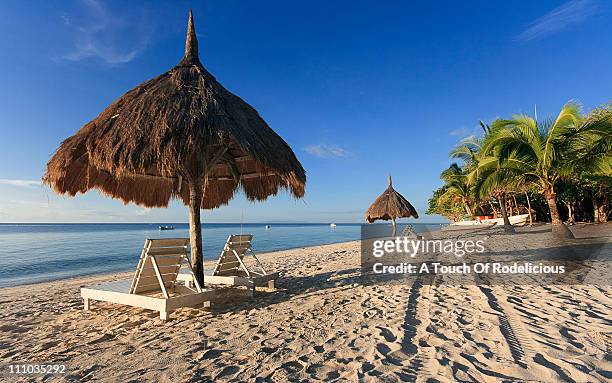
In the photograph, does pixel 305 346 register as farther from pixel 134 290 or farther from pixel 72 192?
pixel 72 192

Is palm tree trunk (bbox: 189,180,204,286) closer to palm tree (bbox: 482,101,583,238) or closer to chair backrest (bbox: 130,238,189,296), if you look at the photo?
chair backrest (bbox: 130,238,189,296)

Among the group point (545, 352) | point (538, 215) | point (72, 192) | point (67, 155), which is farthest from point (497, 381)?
point (538, 215)

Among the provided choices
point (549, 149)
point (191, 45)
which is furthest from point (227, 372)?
point (549, 149)

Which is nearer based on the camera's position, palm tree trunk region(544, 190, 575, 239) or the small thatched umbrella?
palm tree trunk region(544, 190, 575, 239)

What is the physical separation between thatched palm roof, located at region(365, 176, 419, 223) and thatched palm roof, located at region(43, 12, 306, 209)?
733cm

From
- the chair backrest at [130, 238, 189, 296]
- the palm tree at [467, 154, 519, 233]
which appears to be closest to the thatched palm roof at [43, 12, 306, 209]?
the chair backrest at [130, 238, 189, 296]

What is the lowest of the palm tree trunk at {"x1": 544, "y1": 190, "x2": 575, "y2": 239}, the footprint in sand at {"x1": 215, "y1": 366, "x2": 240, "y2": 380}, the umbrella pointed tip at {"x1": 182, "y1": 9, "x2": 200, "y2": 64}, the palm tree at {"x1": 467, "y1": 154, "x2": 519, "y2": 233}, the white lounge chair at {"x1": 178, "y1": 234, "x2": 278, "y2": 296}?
→ the footprint in sand at {"x1": 215, "y1": 366, "x2": 240, "y2": 380}

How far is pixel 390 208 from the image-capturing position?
12.3 m

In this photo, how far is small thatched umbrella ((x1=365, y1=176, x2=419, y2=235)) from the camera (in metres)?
12.2

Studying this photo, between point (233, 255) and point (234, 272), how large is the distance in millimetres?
294

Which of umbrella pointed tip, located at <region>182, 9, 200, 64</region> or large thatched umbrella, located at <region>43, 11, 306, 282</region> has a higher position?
umbrella pointed tip, located at <region>182, 9, 200, 64</region>

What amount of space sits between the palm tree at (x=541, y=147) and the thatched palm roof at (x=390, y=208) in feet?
17.1

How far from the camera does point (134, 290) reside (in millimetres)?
3844

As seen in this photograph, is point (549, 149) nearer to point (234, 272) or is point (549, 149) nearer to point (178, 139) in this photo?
point (234, 272)
